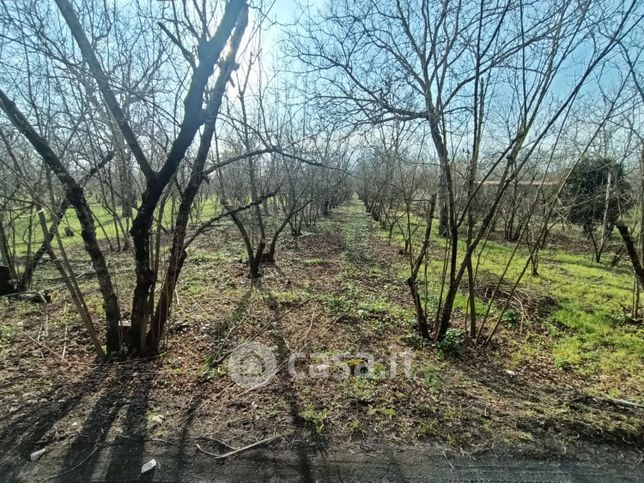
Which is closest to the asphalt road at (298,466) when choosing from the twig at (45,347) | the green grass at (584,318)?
the twig at (45,347)

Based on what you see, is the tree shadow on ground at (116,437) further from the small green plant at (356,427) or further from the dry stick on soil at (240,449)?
the small green plant at (356,427)

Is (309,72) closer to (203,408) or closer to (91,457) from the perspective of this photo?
(203,408)

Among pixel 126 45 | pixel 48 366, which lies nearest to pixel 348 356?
pixel 48 366

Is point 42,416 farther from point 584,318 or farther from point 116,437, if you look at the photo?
point 584,318

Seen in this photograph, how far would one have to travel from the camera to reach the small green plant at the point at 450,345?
3566 mm

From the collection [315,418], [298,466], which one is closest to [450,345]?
[315,418]

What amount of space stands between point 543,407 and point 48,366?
423 cm

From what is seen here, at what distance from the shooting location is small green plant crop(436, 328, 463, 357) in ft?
11.7

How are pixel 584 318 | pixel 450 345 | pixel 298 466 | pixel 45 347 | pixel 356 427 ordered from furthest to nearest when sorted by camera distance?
pixel 584 318, pixel 450 345, pixel 45 347, pixel 356 427, pixel 298 466

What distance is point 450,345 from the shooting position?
3611 millimetres

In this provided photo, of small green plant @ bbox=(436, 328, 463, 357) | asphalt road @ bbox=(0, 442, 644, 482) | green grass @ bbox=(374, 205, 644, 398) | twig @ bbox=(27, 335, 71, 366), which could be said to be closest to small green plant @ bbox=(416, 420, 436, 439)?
asphalt road @ bbox=(0, 442, 644, 482)

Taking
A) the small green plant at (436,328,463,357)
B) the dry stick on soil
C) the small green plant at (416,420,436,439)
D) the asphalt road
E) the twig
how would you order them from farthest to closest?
the small green plant at (436,328,463,357)
the twig
the small green plant at (416,420,436,439)
the dry stick on soil
the asphalt road

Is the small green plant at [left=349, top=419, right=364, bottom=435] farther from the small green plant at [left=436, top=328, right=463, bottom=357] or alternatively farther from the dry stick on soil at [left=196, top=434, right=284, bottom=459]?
the small green plant at [left=436, top=328, right=463, bottom=357]

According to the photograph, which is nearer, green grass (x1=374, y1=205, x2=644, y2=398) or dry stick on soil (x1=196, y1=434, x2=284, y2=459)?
dry stick on soil (x1=196, y1=434, x2=284, y2=459)
